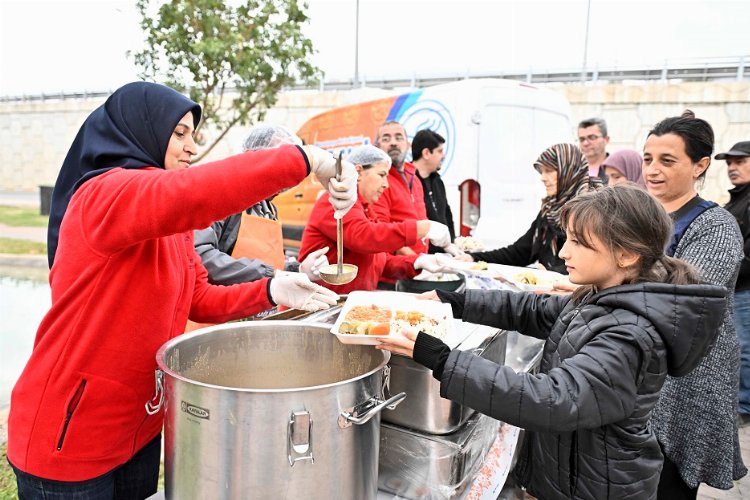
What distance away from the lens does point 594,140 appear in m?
5.04

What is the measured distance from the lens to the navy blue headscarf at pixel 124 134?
124 centimetres

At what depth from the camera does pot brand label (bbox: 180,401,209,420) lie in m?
1.02

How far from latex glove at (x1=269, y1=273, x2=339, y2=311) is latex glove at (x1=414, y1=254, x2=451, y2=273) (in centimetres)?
113

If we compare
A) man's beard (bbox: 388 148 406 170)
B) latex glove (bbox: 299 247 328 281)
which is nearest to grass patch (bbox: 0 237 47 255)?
man's beard (bbox: 388 148 406 170)

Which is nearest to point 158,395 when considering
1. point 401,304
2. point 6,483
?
point 401,304

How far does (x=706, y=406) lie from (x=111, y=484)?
2.12m

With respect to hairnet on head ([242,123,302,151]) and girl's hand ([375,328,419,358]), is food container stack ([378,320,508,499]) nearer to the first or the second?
girl's hand ([375,328,419,358])

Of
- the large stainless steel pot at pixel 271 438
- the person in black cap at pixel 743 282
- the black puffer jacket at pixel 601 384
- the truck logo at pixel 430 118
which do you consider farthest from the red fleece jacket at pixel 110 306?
the truck logo at pixel 430 118

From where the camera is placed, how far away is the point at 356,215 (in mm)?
2617

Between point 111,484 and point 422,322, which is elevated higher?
point 422,322

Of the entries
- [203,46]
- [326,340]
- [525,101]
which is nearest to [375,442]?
[326,340]

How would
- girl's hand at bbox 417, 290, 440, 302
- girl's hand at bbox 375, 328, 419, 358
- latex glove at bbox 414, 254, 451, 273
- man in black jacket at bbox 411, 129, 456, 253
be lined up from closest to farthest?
girl's hand at bbox 375, 328, 419, 358, girl's hand at bbox 417, 290, 440, 302, latex glove at bbox 414, 254, 451, 273, man in black jacket at bbox 411, 129, 456, 253

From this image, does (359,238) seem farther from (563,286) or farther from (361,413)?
(361,413)

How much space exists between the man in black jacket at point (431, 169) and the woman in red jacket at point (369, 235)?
4.73 ft
